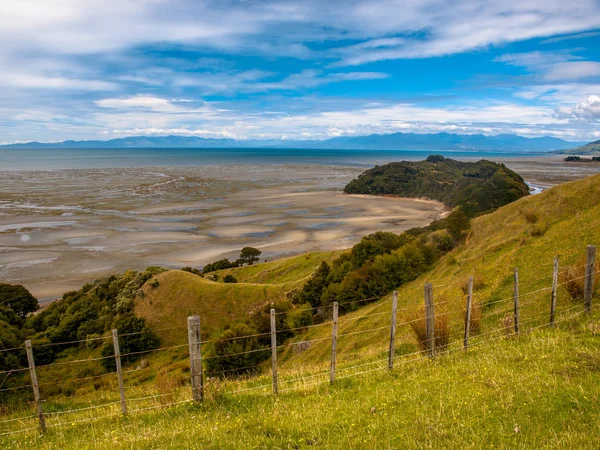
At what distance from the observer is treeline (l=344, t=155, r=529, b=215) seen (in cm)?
10088

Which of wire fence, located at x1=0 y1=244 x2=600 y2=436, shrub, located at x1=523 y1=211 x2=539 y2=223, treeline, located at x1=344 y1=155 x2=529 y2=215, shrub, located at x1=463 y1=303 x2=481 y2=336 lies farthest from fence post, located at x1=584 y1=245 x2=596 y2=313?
treeline, located at x1=344 y1=155 x2=529 y2=215

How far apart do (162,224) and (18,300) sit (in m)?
42.9

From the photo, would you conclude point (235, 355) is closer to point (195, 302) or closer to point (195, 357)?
point (195, 302)

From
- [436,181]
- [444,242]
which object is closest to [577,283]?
[444,242]

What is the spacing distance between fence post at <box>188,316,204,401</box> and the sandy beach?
45.8m

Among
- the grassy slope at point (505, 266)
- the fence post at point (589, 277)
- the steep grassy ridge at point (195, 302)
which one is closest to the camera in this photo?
the fence post at point (589, 277)

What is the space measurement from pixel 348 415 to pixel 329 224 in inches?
3075

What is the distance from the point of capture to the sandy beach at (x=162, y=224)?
59.0 meters

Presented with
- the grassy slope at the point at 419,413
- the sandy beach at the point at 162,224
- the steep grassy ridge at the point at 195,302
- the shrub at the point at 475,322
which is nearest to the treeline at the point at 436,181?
the sandy beach at the point at 162,224

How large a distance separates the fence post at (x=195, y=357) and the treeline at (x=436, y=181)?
88507 mm

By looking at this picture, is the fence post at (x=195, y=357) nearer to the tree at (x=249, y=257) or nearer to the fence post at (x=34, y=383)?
the fence post at (x=34, y=383)

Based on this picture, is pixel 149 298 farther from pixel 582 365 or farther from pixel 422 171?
pixel 422 171

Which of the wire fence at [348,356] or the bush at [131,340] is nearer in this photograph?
the wire fence at [348,356]

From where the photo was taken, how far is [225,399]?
31.3 feet
